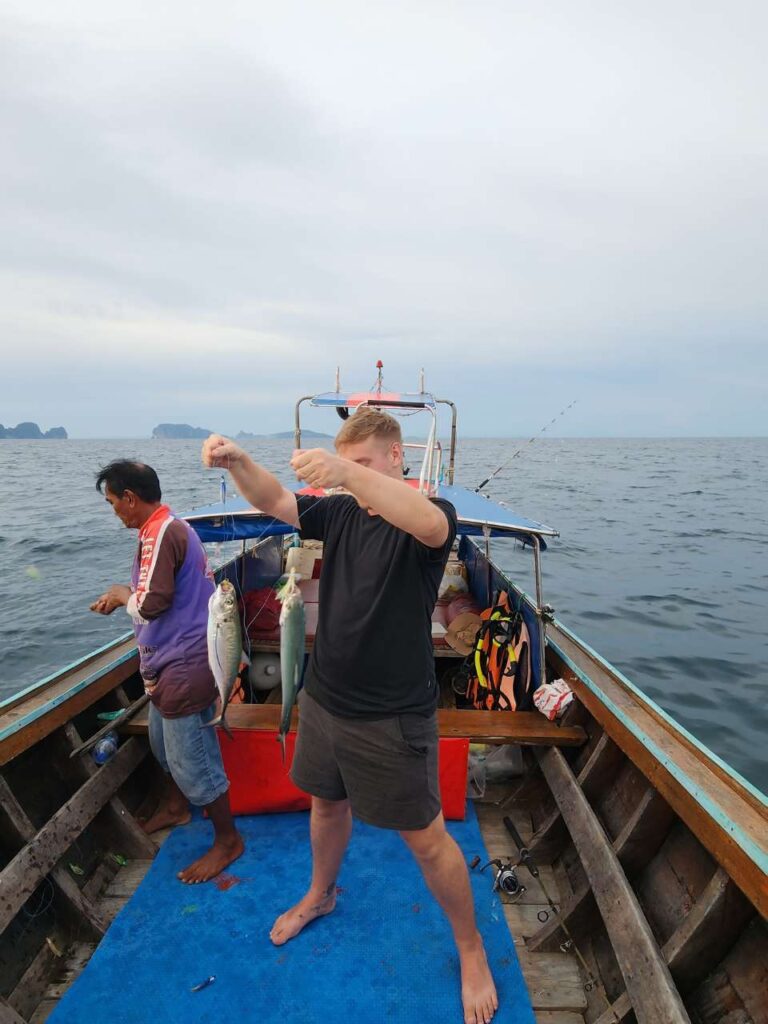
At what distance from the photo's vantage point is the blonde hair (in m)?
2.29

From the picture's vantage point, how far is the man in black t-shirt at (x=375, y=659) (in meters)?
2.33

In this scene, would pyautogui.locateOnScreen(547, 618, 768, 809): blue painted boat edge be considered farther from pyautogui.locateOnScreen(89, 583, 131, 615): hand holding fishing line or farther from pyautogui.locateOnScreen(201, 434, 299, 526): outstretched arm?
pyautogui.locateOnScreen(89, 583, 131, 615): hand holding fishing line

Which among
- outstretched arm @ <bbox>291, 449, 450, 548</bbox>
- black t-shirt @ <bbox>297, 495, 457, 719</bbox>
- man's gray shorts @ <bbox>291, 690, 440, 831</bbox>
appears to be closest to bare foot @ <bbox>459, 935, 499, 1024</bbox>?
man's gray shorts @ <bbox>291, 690, 440, 831</bbox>

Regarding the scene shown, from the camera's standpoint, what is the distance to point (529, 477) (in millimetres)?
49281

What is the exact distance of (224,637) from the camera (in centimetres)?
306

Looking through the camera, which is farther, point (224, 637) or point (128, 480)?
point (128, 480)

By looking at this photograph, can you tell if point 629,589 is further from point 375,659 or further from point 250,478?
point 250,478

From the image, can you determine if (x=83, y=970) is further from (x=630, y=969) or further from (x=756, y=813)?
(x=756, y=813)

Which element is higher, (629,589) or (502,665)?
(502,665)

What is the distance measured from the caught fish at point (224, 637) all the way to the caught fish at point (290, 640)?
11.0 inches

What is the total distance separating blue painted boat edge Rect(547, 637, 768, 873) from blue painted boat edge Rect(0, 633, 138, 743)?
3.79m

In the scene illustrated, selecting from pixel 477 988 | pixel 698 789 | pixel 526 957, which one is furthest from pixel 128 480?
pixel 526 957

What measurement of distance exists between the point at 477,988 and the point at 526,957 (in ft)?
1.73

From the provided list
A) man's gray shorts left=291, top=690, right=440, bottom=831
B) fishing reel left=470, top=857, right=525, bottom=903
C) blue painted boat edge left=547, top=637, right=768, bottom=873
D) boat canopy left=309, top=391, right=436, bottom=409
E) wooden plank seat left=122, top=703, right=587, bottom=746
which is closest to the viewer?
blue painted boat edge left=547, top=637, right=768, bottom=873
